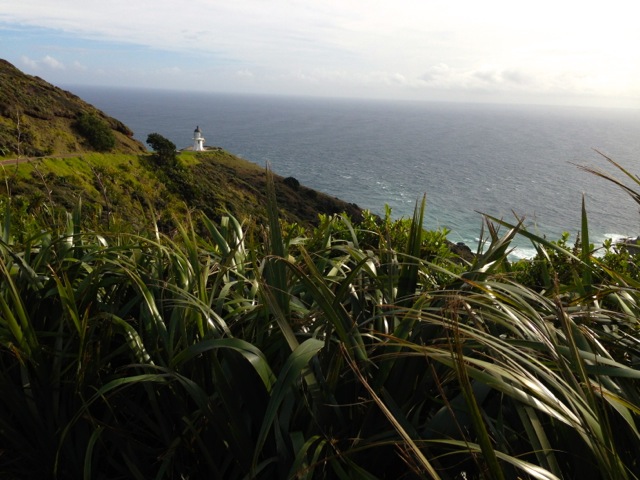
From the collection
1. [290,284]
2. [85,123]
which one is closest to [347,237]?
[290,284]

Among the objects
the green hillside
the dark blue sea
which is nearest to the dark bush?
the dark blue sea

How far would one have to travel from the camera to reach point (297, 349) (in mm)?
1404

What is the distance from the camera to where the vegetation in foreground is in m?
1.25

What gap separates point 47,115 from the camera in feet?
143

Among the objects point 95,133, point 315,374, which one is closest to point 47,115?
point 95,133

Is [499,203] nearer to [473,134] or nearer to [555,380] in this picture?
[555,380]

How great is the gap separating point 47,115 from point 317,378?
4995cm

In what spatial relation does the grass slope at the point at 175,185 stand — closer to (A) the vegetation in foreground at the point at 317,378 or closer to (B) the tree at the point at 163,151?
(B) the tree at the point at 163,151

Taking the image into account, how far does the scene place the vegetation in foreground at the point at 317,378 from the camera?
1.25 metres

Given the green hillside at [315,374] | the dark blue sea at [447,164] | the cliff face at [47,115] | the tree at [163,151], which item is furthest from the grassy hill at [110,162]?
the green hillside at [315,374]

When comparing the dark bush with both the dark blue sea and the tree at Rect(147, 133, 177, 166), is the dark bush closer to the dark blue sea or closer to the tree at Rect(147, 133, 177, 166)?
the dark blue sea

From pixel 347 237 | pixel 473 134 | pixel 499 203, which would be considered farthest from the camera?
pixel 473 134

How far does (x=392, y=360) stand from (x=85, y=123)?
1996 inches

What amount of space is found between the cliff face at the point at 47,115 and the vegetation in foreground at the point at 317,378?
37100 mm
